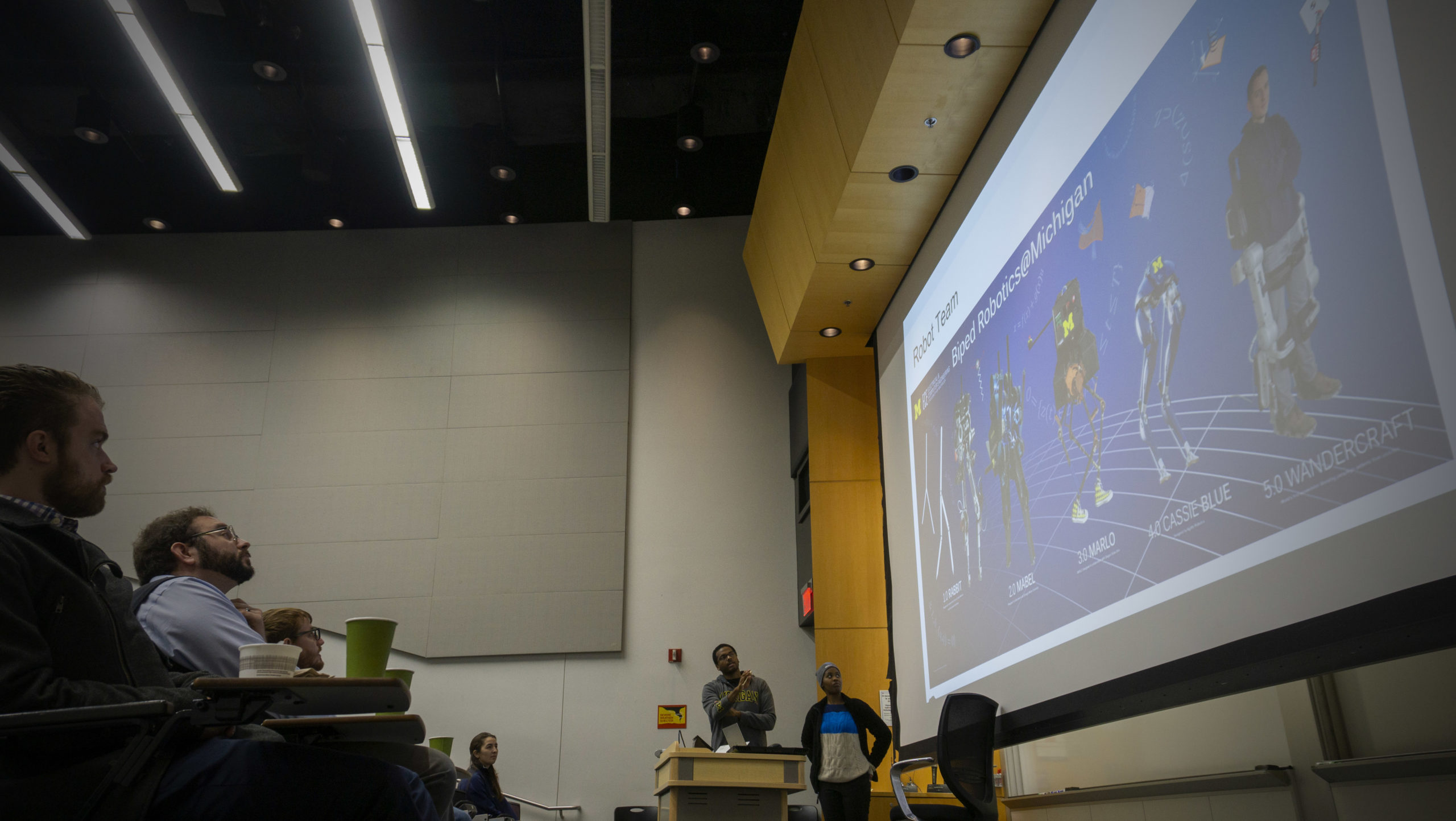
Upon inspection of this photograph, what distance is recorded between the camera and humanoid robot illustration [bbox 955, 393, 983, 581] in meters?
3.68

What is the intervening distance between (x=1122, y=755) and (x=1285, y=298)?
11.2ft

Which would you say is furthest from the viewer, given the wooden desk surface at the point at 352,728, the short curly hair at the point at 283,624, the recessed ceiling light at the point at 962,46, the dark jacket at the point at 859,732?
the dark jacket at the point at 859,732

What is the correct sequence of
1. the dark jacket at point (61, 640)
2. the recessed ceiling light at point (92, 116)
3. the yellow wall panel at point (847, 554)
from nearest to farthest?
the dark jacket at point (61, 640) < the yellow wall panel at point (847, 554) < the recessed ceiling light at point (92, 116)

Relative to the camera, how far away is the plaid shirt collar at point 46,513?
1512mm

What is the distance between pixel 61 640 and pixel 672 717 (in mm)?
5388

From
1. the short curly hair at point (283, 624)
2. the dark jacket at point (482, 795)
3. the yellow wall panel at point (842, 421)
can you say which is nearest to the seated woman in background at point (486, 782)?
the dark jacket at point (482, 795)

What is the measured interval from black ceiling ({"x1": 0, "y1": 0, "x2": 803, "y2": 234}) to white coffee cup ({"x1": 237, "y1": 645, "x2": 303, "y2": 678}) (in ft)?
14.8

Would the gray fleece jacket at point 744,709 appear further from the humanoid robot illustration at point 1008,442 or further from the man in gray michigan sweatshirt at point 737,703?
the humanoid robot illustration at point 1008,442

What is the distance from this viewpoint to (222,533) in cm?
233

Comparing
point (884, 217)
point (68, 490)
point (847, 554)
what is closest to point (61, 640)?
point (68, 490)

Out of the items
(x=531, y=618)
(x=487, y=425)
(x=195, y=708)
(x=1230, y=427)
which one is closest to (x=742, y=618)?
(x=531, y=618)

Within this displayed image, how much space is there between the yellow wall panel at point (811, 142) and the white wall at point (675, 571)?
258 cm

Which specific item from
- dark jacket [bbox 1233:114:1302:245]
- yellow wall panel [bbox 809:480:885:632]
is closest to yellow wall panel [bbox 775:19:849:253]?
yellow wall panel [bbox 809:480:885:632]

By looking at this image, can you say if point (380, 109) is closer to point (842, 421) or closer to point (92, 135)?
point (92, 135)
